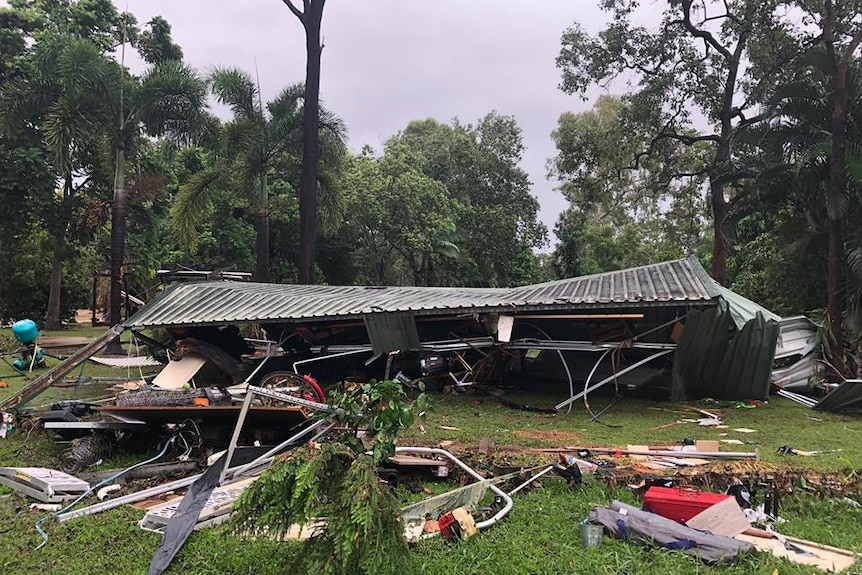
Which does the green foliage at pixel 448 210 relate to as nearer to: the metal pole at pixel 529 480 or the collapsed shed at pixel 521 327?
the collapsed shed at pixel 521 327

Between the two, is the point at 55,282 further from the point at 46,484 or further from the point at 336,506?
the point at 336,506

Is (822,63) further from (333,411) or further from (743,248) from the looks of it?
(333,411)

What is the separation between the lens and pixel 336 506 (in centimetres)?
297

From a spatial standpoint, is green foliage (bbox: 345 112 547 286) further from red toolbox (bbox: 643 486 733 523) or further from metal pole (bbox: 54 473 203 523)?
red toolbox (bbox: 643 486 733 523)

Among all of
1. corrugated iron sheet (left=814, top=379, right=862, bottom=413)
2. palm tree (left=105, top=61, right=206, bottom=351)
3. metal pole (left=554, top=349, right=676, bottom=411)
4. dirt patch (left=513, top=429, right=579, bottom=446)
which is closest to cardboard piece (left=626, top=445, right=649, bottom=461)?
dirt patch (left=513, top=429, right=579, bottom=446)

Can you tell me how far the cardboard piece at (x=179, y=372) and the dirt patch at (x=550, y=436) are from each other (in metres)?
5.49

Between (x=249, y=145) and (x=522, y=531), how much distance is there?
1582 centimetres

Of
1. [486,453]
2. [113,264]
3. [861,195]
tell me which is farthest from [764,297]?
[113,264]

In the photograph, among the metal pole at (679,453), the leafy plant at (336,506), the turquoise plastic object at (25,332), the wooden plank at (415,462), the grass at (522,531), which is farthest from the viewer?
the turquoise plastic object at (25,332)

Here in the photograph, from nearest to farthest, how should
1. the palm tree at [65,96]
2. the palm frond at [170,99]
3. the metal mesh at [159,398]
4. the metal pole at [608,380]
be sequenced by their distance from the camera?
1. the metal mesh at [159,398]
2. the metal pole at [608,380]
3. the palm tree at [65,96]
4. the palm frond at [170,99]

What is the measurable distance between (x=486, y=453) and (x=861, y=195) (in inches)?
408

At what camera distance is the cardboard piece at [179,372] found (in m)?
9.48

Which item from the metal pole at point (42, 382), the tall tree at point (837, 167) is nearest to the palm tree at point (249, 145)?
the metal pole at point (42, 382)

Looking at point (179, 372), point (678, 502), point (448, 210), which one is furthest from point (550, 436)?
point (448, 210)
